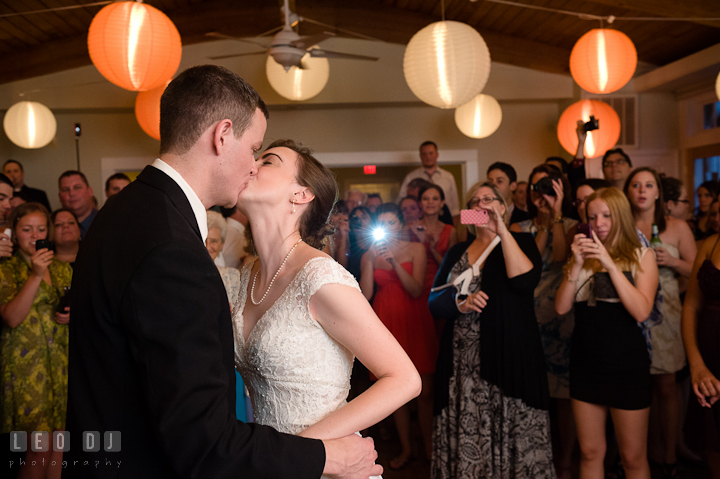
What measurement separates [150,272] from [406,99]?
503cm

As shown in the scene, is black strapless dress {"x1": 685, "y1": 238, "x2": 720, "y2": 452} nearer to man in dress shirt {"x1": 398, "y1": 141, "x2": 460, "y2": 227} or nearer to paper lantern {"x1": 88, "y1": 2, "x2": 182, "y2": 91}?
man in dress shirt {"x1": 398, "y1": 141, "x2": 460, "y2": 227}

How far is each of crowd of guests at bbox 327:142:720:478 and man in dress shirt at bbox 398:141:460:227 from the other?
1887mm

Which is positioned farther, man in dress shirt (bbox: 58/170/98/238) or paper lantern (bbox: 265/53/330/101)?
paper lantern (bbox: 265/53/330/101)

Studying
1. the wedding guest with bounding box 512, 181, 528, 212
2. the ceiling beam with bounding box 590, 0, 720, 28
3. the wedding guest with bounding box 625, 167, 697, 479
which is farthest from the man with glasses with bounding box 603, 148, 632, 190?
the ceiling beam with bounding box 590, 0, 720, 28

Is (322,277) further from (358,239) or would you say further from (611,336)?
(358,239)

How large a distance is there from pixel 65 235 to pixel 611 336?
8.40 feet

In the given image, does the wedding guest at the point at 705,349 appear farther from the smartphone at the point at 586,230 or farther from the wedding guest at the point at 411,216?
the wedding guest at the point at 411,216

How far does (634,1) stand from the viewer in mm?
4031

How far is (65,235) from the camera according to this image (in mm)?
2707

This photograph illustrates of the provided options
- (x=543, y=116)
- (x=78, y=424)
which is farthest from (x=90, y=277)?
(x=543, y=116)

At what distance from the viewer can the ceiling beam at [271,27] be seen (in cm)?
527

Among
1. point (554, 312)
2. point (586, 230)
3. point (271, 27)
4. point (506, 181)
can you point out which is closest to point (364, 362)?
point (586, 230)

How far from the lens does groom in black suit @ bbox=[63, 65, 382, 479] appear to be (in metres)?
0.74

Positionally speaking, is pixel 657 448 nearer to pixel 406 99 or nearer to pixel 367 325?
pixel 367 325
